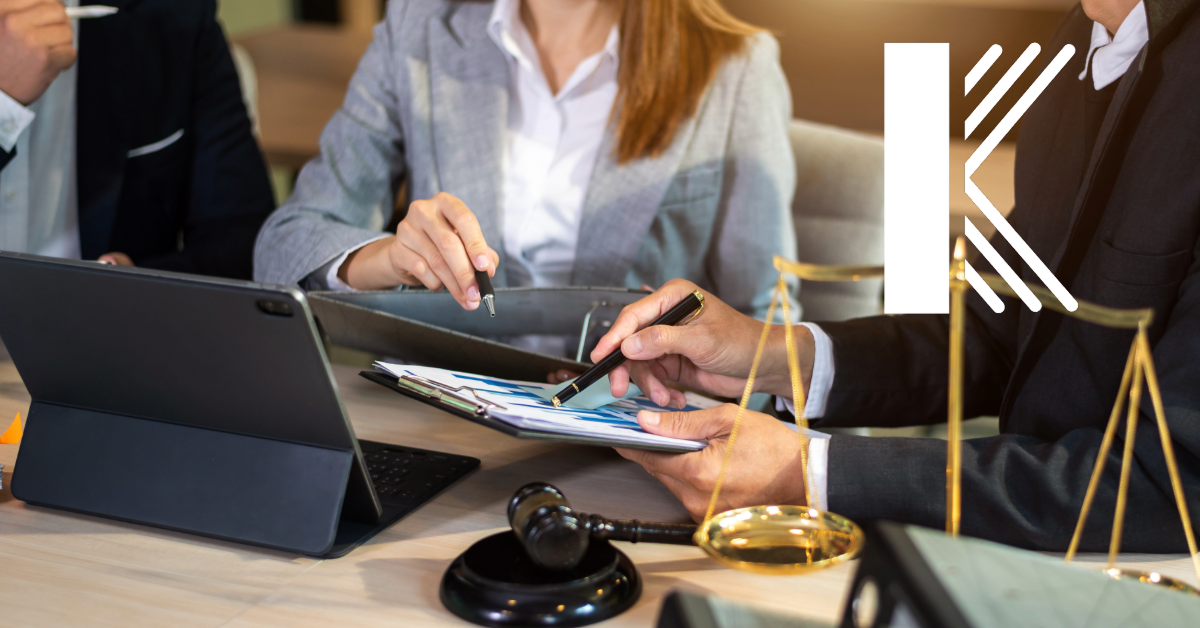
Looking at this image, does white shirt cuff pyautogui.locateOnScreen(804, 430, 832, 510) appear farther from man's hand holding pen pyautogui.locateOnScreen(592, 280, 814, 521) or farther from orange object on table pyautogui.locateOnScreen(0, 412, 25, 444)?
orange object on table pyautogui.locateOnScreen(0, 412, 25, 444)

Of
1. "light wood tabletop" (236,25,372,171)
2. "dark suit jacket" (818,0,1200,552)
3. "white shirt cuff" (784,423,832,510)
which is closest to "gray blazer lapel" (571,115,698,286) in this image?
"dark suit jacket" (818,0,1200,552)

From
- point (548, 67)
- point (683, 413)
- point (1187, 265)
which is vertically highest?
point (548, 67)

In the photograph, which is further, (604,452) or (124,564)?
(604,452)

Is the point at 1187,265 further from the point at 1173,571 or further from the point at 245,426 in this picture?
the point at 245,426

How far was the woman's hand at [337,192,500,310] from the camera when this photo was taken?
962mm

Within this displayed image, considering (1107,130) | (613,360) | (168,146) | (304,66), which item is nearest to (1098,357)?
(1107,130)

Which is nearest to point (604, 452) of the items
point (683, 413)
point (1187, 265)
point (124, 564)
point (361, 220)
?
point (683, 413)

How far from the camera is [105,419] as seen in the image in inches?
29.8

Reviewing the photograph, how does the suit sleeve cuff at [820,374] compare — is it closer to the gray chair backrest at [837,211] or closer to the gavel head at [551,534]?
the gavel head at [551,534]

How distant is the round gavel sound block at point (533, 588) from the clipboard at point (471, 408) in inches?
3.3

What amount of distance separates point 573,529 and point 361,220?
96 centimetres

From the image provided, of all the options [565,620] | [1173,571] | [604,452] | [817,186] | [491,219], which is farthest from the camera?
[817,186]

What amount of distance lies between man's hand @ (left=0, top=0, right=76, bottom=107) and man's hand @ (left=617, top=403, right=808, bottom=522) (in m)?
1.04

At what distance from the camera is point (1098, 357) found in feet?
2.72
